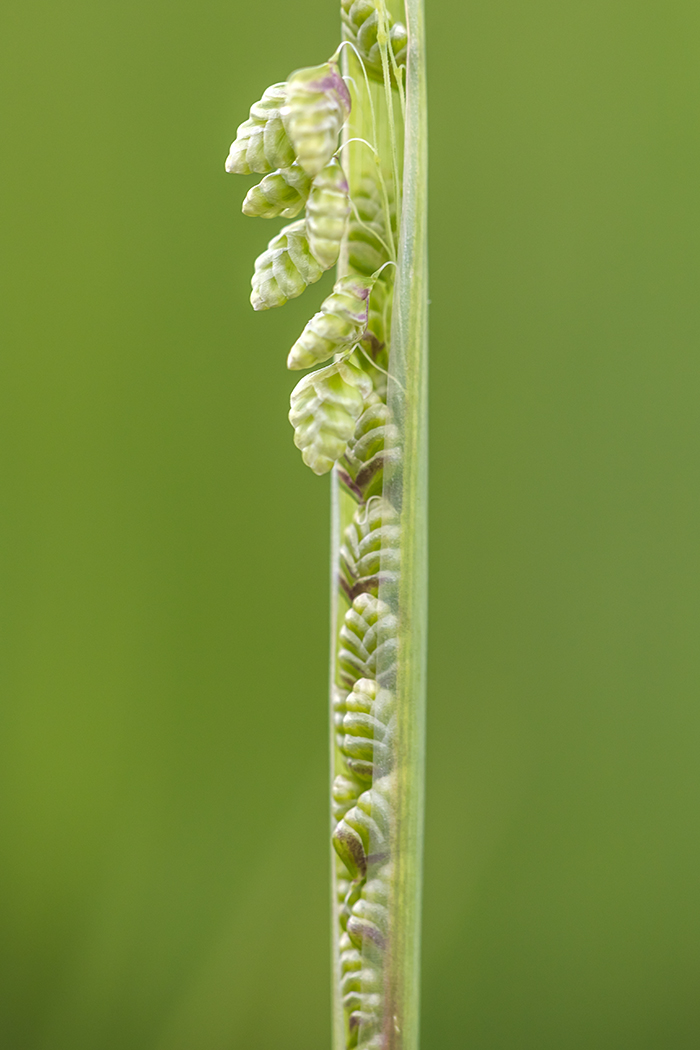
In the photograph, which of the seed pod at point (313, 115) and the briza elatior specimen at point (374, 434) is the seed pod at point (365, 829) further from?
the seed pod at point (313, 115)

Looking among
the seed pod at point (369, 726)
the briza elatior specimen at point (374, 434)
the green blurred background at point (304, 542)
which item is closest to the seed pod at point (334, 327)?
the briza elatior specimen at point (374, 434)

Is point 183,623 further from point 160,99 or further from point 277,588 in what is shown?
point 160,99

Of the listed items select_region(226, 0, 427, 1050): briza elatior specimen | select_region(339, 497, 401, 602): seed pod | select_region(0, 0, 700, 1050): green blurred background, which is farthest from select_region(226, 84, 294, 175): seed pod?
select_region(0, 0, 700, 1050): green blurred background

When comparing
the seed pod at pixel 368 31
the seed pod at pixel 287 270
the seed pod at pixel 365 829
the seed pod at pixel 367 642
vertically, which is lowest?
the seed pod at pixel 365 829

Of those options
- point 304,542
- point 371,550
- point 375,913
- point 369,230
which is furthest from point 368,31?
point 304,542

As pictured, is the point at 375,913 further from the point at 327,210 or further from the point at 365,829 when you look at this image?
the point at 327,210
